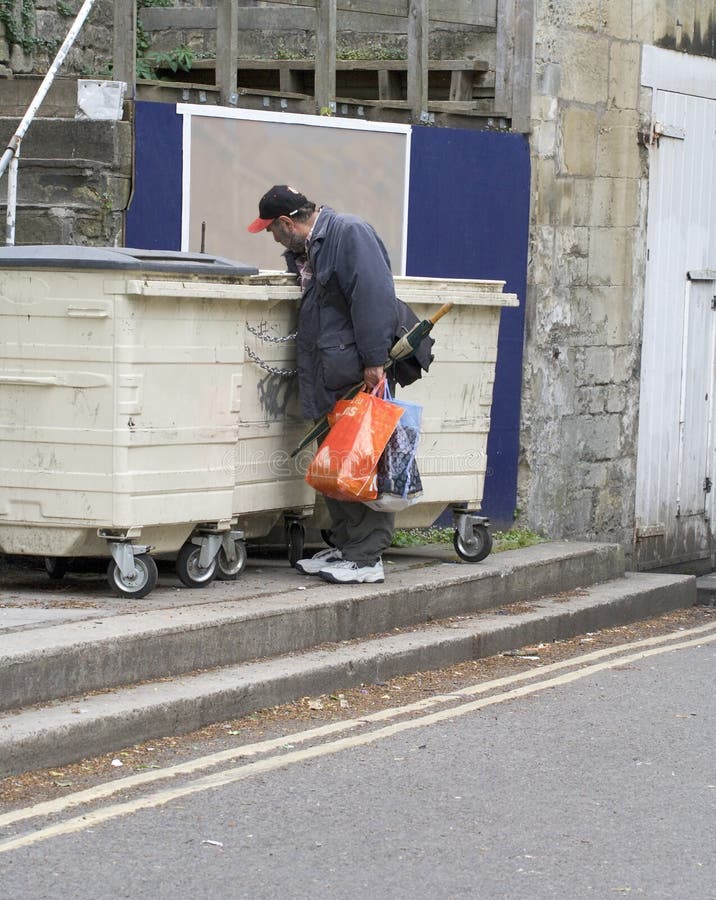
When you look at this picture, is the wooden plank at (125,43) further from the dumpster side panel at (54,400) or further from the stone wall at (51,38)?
the stone wall at (51,38)

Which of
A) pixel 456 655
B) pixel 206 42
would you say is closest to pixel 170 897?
pixel 456 655

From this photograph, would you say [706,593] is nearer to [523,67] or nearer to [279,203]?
[523,67]

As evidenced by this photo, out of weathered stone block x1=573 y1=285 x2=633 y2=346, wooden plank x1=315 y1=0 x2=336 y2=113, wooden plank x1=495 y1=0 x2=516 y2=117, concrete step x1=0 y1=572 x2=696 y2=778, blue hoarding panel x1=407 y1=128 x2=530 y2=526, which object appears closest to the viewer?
concrete step x1=0 y1=572 x2=696 y2=778

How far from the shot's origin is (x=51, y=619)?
6750 mm

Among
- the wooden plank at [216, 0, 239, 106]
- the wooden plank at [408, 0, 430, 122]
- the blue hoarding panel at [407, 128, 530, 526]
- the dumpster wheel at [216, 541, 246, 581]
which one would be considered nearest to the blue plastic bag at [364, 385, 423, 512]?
the dumpster wheel at [216, 541, 246, 581]

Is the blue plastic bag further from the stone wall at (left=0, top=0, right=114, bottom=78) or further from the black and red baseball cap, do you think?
the stone wall at (left=0, top=0, right=114, bottom=78)

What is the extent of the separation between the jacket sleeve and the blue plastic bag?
259 millimetres

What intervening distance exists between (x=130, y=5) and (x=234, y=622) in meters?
3.68

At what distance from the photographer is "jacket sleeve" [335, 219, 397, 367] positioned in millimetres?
7840

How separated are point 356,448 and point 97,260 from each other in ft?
5.13

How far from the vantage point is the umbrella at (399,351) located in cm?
791

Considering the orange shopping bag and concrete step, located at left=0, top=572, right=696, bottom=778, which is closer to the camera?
concrete step, located at left=0, top=572, right=696, bottom=778

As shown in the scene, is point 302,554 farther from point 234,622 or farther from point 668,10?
point 668,10

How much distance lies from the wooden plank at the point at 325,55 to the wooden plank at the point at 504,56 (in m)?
1.54
